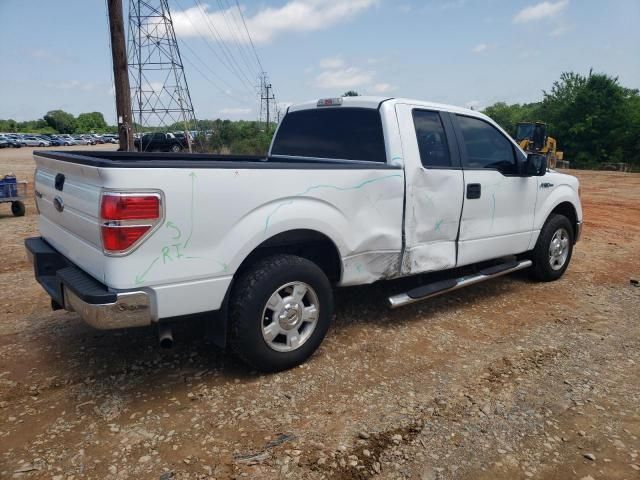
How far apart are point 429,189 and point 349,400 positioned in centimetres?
189

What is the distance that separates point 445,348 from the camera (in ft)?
13.1

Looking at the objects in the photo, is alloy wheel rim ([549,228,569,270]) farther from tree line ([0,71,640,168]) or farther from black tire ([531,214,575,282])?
tree line ([0,71,640,168])

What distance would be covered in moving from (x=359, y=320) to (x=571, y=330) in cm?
187

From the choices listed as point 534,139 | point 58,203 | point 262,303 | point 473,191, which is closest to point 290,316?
point 262,303

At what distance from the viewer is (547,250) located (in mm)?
5609

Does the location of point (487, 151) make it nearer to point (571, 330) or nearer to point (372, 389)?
point (571, 330)

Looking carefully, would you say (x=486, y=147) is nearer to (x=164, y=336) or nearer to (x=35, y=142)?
(x=164, y=336)

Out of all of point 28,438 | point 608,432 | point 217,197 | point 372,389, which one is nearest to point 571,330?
point 608,432

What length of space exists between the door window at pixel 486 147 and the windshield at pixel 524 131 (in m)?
21.6

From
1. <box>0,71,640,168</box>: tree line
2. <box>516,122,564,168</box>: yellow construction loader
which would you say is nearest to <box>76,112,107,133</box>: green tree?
<box>0,71,640,168</box>: tree line

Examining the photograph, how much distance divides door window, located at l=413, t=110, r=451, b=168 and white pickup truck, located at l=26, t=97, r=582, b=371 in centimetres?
1

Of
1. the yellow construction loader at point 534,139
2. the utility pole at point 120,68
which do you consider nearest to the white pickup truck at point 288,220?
the utility pole at point 120,68

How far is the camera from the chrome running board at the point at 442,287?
409 centimetres

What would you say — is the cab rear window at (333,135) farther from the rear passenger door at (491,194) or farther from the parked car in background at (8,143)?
the parked car in background at (8,143)
